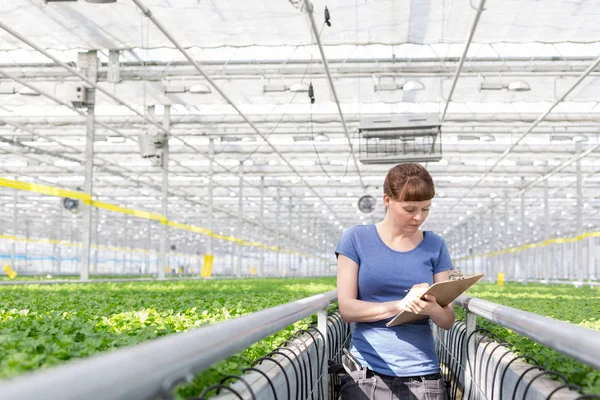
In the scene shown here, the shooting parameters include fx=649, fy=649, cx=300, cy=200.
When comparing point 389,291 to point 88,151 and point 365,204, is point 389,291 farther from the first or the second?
point 365,204

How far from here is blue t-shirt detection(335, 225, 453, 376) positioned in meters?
3.09

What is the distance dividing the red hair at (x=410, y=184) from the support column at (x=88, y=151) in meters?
15.0

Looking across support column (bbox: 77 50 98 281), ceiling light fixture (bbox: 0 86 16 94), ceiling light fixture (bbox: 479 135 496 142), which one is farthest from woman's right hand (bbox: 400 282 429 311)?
ceiling light fixture (bbox: 479 135 496 142)

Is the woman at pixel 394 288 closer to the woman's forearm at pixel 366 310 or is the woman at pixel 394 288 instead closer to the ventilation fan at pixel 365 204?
the woman's forearm at pixel 366 310

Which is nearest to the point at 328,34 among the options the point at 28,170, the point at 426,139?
the point at 426,139

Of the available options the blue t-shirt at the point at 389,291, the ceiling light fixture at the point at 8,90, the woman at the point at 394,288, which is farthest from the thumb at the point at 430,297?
the ceiling light fixture at the point at 8,90

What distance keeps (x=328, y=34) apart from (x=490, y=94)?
23.5 ft

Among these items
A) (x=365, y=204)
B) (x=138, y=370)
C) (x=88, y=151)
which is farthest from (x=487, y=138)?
(x=138, y=370)

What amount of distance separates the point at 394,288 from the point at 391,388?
0.47 meters

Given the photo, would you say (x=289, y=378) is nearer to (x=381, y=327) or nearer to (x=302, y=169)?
(x=381, y=327)

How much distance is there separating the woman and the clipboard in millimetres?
47

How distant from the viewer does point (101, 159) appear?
31.6 metres

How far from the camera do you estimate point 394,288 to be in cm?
315

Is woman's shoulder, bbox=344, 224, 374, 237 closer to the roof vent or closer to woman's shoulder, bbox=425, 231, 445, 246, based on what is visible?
woman's shoulder, bbox=425, 231, 445, 246
